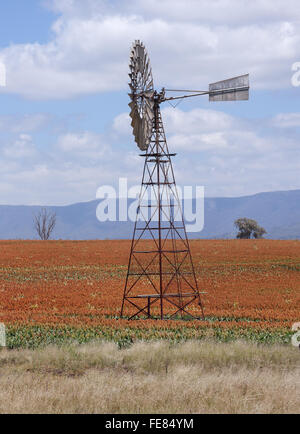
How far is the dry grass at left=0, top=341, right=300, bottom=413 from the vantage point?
35.4ft

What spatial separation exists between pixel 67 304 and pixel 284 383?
54.5ft

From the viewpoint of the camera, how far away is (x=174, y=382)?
1191 centimetres

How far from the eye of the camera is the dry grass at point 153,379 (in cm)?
1078

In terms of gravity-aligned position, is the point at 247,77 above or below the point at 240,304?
above

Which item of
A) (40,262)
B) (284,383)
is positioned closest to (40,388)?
(284,383)

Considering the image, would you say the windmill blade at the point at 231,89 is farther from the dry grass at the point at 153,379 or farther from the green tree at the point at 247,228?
the green tree at the point at 247,228

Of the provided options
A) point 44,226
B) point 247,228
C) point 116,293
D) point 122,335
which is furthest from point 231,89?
point 44,226

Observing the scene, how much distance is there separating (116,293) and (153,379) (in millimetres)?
18825

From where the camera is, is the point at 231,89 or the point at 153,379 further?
the point at 231,89

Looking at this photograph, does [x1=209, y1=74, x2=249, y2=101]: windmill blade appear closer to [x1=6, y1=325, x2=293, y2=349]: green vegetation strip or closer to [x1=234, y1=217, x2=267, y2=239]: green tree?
[x1=6, y1=325, x2=293, y2=349]: green vegetation strip

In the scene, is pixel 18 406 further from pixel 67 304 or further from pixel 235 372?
pixel 67 304

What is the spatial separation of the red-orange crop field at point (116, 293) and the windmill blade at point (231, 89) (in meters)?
7.83

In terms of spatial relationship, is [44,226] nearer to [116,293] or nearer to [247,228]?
[247,228]

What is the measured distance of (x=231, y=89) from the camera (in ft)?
71.2
